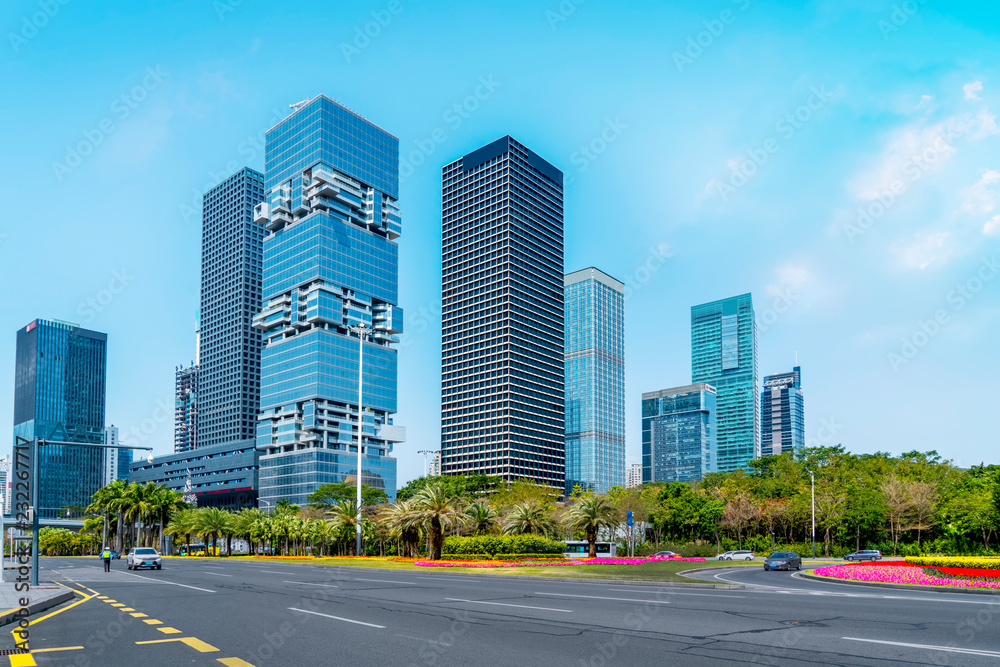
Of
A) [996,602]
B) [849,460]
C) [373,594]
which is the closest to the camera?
[996,602]

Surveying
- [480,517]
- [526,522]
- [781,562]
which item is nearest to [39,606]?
[526,522]

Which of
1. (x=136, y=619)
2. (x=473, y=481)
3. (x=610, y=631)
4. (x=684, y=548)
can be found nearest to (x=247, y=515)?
(x=684, y=548)

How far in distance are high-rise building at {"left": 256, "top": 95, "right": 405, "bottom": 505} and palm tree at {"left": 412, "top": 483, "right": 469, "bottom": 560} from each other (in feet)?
375

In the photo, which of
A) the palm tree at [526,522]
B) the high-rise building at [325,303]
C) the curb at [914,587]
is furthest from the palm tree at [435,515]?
the high-rise building at [325,303]

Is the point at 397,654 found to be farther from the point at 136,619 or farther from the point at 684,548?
the point at 684,548

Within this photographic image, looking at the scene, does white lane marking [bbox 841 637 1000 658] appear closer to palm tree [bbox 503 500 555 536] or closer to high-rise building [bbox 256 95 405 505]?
palm tree [bbox 503 500 555 536]

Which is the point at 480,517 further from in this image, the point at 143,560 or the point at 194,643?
the point at 194,643

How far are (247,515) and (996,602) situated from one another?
8952 centimetres

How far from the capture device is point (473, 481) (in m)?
157

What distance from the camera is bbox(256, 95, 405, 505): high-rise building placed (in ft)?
543

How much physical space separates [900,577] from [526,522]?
3056 cm

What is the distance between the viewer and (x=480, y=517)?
191 ft

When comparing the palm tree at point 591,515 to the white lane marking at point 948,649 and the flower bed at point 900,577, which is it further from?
the white lane marking at point 948,649

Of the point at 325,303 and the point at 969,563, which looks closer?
the point at 969,563
